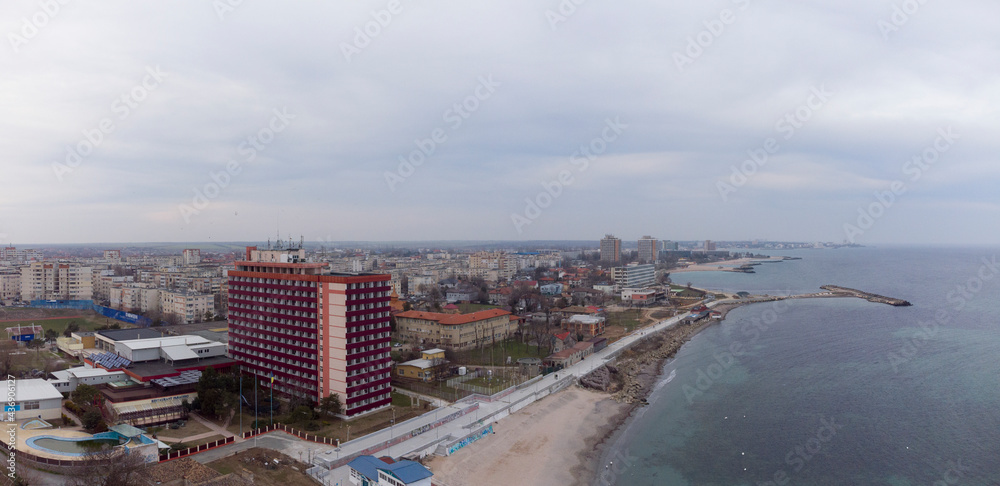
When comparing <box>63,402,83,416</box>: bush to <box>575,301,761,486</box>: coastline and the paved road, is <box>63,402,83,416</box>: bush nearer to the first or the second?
the paved road

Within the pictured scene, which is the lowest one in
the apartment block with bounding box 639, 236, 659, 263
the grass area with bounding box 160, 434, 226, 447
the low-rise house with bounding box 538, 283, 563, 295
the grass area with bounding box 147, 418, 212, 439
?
the grass area with bounding box 147, 418, 212, 439

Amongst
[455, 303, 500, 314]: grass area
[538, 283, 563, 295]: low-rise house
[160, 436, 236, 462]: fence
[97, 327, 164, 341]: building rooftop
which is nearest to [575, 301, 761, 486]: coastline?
[160, 436, 236, 462]: fence

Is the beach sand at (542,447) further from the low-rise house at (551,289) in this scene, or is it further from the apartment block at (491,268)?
the apartment block at (491,268)

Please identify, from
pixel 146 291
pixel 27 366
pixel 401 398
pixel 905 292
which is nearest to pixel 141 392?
pixel 401 398

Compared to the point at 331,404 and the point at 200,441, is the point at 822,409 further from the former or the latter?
the point at 200,441

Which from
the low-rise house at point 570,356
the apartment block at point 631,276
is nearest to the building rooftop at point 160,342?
the low-rise house at point 570,356

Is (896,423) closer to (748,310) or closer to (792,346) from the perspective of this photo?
(792,346)
